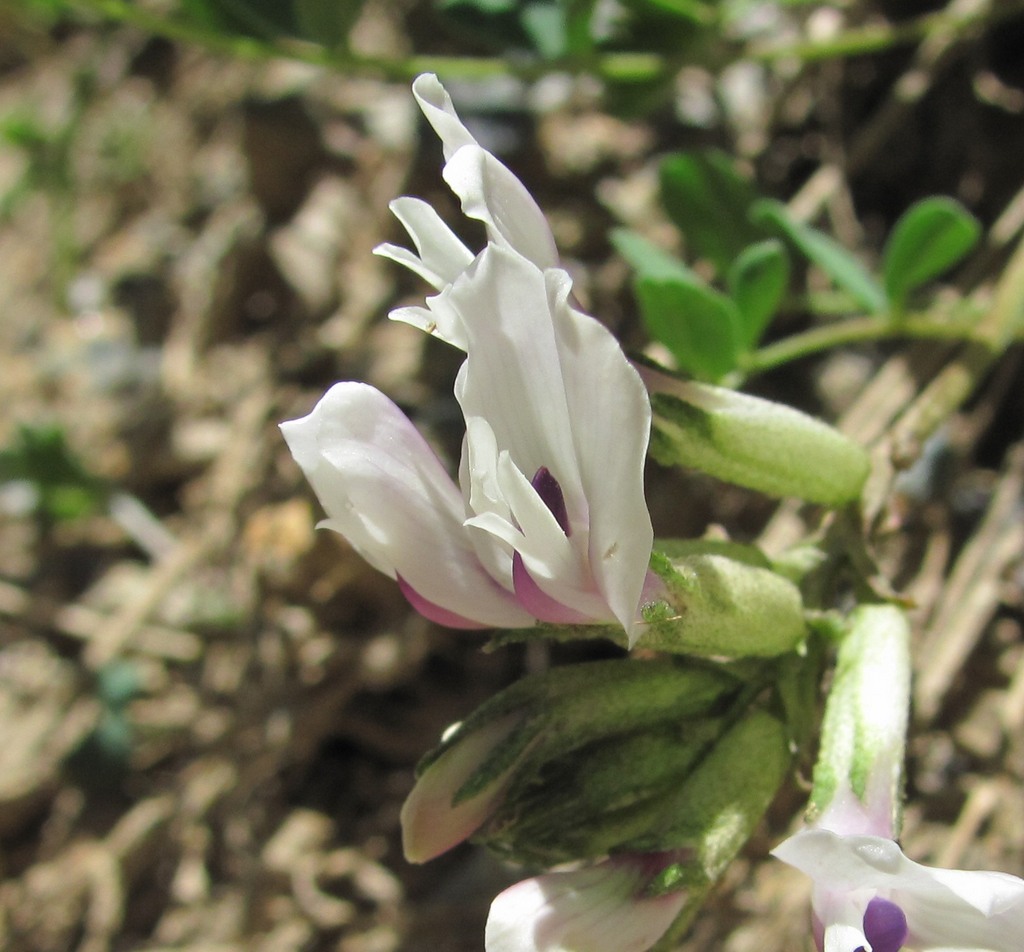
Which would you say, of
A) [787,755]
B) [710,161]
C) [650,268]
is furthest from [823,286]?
[787,755]

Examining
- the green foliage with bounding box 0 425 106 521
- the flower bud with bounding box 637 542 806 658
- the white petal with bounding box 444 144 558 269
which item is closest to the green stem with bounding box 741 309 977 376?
the flower bud with bounding box 637 542 806 658

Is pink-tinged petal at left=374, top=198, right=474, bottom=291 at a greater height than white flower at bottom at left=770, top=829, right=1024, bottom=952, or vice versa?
pink-tinged petal at left=374, top=198, right=474, bottom=291

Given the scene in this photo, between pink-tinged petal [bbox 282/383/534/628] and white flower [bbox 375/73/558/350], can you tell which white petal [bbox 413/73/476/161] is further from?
pink-tinged petal [bbox 282/383/534/628]

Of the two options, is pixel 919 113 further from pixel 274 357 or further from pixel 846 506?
pixel 274 357

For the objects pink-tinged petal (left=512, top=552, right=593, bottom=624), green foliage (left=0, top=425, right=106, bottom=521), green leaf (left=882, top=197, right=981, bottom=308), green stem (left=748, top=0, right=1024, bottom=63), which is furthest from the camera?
green foliage (left=0, top=425, right=106, bottom=521)

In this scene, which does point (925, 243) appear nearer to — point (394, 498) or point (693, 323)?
point (693, 323)

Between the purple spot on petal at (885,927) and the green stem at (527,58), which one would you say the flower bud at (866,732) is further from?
the green stem at (527,58)

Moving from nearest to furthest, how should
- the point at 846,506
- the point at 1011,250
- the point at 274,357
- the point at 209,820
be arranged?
the point at 846,506, the point at 1011,250, the point at 209,820, the point at 274,357
